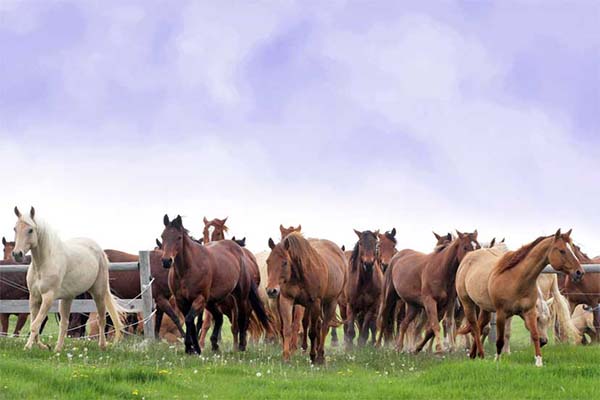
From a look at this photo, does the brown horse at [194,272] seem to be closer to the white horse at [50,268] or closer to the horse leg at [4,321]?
A: the white horse at [50,268]

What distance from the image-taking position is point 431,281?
1520cm

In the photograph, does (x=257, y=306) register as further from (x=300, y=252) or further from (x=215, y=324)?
(x=300, y=252)

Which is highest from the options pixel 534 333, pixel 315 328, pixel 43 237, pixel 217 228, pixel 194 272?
pixel 217 228

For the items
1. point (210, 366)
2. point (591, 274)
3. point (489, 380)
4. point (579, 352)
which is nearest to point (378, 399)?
point (489, 380)

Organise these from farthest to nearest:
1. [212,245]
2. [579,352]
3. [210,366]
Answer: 1. [212,245]
2. [579,352]
3. [210,366]

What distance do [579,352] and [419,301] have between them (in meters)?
3.97

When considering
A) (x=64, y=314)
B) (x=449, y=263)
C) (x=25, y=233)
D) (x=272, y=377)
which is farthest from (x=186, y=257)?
(x=449, y=263)

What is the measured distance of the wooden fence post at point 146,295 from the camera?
49.3 feet

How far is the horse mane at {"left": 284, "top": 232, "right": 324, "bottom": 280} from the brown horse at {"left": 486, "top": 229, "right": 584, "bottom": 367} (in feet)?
9.68

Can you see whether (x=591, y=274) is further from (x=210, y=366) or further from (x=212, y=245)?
(x=210, y=366)

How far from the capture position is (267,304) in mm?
18391

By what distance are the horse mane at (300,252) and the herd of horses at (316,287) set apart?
2 centimetres

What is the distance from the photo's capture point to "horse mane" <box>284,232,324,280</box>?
41.3 feet

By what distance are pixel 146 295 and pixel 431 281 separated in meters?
5.62
